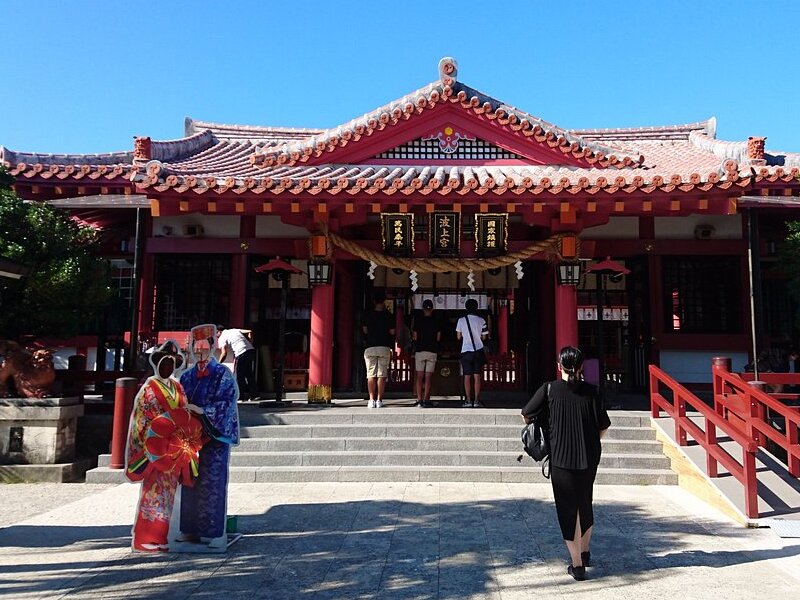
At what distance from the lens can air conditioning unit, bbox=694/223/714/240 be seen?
32.2 ft

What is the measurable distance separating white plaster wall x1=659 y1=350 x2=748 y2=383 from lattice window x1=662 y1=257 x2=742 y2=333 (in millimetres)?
412

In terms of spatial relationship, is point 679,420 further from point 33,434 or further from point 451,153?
point 33,434

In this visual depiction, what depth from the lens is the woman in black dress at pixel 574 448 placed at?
374 cm

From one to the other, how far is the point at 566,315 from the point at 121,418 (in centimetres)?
650

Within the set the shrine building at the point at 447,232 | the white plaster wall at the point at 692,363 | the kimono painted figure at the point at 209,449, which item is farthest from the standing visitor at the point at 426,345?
the kimono painted figure at the point at 209,449

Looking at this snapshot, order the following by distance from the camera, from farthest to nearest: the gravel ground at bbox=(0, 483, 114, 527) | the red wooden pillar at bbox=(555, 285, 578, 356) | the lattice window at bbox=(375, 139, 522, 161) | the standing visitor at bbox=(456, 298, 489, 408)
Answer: the lattice window at bbox=(375, 139, 522, 161) < the red wooden pillar at bbox=(555, 285, 578, 356) < the standing visitor at bbox=(456, 298, 489, 408) < the gravel ground at bbox=(0, 483, 114, 527)

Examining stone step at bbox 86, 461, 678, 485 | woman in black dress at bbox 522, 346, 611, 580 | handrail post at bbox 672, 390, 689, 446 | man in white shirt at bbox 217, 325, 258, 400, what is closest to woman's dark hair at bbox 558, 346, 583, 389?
woman in black dress at bbox 522, 346, 611, 580

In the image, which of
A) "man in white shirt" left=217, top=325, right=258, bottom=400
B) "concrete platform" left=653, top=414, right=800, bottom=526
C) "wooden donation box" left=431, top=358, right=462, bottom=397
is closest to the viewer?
"concrete platform" left=653, top=414, right=800, bottom=526

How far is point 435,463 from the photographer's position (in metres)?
6.88

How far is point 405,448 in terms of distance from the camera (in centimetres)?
718

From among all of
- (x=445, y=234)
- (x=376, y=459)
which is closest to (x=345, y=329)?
(x=445, y=234)

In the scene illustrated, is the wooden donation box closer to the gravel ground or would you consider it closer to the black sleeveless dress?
the gravel ground

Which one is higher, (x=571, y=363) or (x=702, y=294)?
(x=702, y=294)

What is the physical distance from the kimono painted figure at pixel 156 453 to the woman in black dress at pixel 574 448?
263 cm
